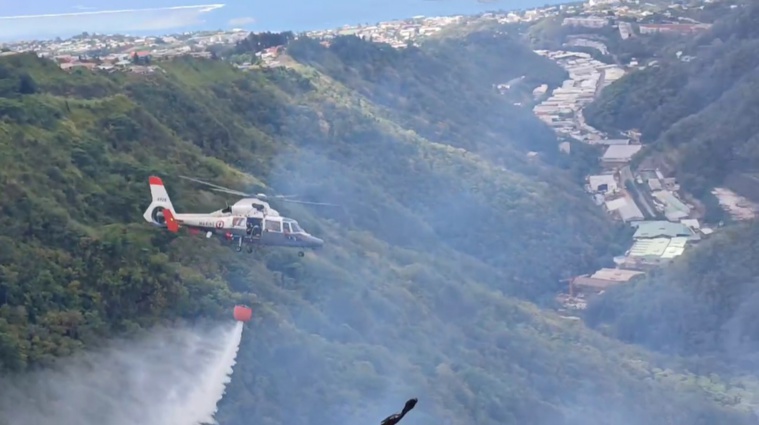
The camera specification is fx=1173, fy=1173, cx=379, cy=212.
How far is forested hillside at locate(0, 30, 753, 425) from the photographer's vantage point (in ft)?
87.1

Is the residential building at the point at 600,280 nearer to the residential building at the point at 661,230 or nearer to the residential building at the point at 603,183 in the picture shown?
the residential building at the point at 661,230

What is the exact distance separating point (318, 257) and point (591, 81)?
45.9 m

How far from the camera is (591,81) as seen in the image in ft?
255

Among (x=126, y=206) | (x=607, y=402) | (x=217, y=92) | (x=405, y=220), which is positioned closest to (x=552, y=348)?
(x=607, y=402)

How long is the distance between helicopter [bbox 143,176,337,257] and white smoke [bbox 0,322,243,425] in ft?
10.2

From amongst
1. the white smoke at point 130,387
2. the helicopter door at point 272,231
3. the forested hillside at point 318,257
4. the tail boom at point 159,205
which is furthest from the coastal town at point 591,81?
the white smoke at point 130,387

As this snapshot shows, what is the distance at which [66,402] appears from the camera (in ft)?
70.5

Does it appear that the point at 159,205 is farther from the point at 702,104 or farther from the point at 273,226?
the point at 702,104

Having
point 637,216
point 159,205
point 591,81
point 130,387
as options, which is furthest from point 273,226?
point 591,81

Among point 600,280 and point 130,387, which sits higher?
point 130,387

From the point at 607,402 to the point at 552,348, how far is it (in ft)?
12.0

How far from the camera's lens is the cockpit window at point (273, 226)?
2753cm

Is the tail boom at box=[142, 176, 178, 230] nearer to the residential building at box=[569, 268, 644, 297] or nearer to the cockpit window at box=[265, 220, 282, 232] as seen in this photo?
the cockpit window at box=[265, 220, 282, 232]

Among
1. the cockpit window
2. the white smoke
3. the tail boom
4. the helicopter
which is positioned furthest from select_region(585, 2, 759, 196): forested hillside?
the white smoke
